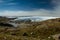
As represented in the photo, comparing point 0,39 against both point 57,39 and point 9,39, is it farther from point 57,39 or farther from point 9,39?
point 57,39

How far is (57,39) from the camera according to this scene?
40219 millimetres

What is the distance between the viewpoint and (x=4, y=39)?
99.2 ft

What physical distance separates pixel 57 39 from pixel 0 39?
15304 mm

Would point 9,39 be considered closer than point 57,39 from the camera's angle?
Yes

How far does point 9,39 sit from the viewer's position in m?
31.0

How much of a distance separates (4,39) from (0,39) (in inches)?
37.5

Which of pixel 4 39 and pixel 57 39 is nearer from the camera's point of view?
pixel 4 39

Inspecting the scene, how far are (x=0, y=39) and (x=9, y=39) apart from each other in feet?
6.47

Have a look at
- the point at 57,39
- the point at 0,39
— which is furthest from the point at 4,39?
the point at 57,39

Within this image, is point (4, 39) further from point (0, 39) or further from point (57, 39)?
point (57, 39)

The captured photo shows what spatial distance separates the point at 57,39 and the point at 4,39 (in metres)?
14.4

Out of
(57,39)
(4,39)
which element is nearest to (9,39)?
(4,39)

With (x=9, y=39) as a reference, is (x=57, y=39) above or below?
below

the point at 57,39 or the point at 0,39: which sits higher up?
the point at 0,39
